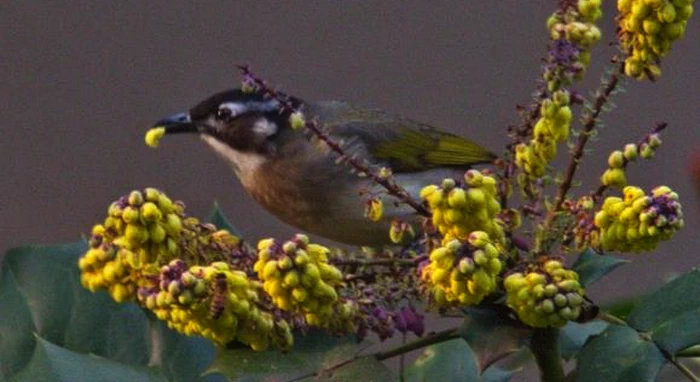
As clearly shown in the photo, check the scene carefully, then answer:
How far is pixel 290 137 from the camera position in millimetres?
4691

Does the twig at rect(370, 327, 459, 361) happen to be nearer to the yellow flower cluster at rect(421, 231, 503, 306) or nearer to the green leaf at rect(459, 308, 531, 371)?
the green leaf at rect(459, 308, 531, 371)

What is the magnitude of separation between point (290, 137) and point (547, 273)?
116 inches

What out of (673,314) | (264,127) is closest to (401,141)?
(264,127)

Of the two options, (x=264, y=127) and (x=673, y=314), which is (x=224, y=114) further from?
(x=673, y=314)

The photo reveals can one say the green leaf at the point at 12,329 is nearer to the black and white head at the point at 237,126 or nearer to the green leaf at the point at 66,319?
the green leaf at the point at 66,319

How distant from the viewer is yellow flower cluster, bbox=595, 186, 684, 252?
1.79m

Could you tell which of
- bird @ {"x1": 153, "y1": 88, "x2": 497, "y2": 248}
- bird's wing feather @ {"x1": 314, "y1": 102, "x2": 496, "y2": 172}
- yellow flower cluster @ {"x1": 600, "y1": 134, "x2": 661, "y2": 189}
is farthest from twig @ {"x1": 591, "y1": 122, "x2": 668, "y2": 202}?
bird's wing feather @ {"x1": 314, "y1": 102, "x2": 496, "y2": 172}

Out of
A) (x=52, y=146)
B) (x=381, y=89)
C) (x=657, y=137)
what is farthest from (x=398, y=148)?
(x=52, y=146)

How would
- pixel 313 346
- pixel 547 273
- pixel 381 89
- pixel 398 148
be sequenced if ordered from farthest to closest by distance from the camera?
pixel 381 89
pixel 398 148
pixel 313 346
pixel 547 273

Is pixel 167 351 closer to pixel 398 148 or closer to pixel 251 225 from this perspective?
pixel 398 148

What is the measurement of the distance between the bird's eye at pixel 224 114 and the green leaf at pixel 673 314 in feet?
8.56

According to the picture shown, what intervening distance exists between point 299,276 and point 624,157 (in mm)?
388

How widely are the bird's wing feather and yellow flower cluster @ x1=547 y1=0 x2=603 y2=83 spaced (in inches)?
94.4

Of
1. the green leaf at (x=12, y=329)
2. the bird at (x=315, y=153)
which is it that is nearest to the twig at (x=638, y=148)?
the green leaf at (x=12, y=329)
